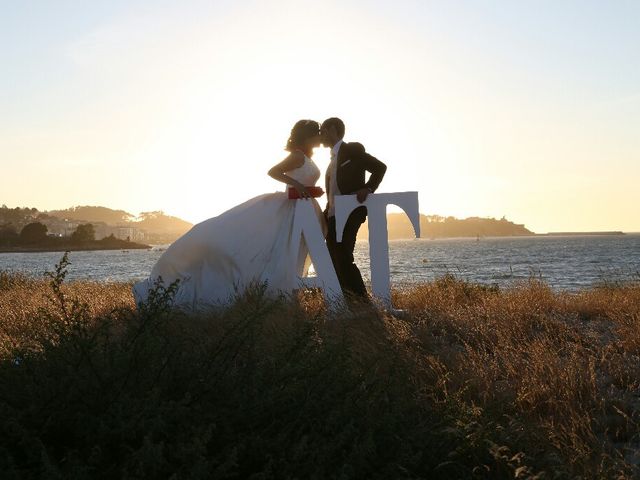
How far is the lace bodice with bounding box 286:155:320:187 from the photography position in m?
8.71

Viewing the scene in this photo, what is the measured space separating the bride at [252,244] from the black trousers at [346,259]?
1.15 ft

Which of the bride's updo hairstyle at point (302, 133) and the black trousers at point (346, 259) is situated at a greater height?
the bride's updo hairstyle at point (302, 133)

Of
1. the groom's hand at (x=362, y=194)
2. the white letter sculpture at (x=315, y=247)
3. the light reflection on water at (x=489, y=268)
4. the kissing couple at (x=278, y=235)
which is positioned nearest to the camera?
the groom's hand at (x=362, y=194)

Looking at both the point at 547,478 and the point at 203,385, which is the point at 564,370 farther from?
the point at 203,385

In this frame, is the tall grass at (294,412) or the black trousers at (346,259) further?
the black trousers at (346,259)

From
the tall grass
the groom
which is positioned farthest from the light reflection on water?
the tall grass

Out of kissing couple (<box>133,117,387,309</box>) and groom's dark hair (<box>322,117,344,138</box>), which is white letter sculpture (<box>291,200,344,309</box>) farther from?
groom's dark hair (<box>322,117,344,138</box>)

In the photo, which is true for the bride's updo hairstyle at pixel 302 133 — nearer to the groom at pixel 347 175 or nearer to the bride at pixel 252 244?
the bride at pixel 252 244

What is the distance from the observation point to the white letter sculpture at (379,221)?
829 centimetres

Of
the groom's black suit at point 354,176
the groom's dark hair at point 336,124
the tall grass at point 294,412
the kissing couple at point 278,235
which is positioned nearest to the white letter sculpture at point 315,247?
the kissing couple at point 278,235

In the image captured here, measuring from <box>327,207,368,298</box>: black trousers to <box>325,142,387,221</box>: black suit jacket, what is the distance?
12.9 inches

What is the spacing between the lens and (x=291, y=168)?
341 inches

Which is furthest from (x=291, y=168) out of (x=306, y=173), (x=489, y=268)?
(x=489, y=268)

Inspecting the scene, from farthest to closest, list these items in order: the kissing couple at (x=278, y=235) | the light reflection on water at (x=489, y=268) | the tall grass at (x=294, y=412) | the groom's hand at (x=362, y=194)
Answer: the light reflection on water at (x=489, y=268)
the kissing couple at (x=278, y=235)
the groom's hand at (x=362, y=194)
the tall grass at (x=294, y=412)
